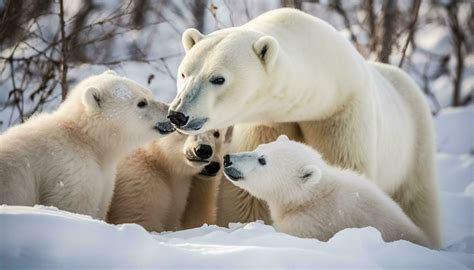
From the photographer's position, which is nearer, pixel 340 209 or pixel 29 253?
pixel 29 253

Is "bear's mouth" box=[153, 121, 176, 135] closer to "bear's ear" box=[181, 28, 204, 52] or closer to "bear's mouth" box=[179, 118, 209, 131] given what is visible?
"bear's ear" box=[181, 28, 204, 52]

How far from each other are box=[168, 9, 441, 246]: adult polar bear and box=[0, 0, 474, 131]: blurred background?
1.47 meters

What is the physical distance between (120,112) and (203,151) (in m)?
0.67

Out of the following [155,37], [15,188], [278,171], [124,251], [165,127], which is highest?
[124,251]

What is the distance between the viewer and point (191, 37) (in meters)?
4.25

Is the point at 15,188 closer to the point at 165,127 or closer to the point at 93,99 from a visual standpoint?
the point at 93,99

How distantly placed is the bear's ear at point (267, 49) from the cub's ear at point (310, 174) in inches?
24.0

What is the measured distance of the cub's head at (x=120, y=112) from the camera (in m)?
4.41

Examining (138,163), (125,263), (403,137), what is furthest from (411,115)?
(125,263)

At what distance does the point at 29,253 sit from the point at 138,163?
8.28 ft

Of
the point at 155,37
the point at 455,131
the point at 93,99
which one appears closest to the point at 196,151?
the point at 93,99

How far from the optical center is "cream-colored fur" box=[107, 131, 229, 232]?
4820mm

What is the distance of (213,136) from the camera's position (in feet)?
16.5

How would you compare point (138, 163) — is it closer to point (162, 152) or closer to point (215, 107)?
point (162, 152)
